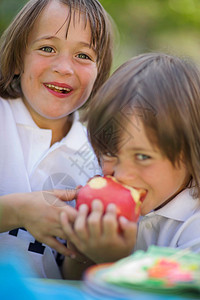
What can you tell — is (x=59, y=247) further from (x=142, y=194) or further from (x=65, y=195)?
(x=142, y=194)

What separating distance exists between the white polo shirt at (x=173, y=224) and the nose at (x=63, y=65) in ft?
2.08

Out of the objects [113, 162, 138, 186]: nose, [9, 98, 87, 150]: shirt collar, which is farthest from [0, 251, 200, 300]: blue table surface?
[9, 98, 87, 150]: shirt collar

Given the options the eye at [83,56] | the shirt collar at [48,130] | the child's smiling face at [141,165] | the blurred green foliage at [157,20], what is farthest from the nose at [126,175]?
the blurred green foliage at [157,20]

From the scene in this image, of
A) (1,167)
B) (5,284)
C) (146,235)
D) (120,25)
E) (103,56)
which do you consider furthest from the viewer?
(120,25)

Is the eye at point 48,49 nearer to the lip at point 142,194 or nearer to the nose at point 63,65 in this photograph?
the nose at point 63,65

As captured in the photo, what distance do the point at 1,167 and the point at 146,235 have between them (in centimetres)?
61

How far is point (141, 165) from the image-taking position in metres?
1.15

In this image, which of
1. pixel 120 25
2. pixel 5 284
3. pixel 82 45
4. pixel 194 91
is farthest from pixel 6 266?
pixel 120 25

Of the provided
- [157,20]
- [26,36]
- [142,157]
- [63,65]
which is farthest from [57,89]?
[157,20]

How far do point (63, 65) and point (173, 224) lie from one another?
725 mm

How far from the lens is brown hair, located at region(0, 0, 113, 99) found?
1.61 metres

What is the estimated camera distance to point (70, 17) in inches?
61.4

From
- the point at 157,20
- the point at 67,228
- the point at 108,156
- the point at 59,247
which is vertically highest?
the point at 157,20

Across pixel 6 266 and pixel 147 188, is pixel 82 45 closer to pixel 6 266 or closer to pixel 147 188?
pixel 147 188
